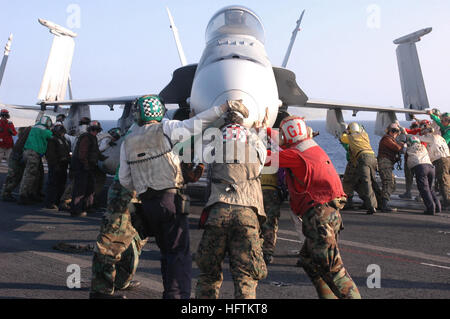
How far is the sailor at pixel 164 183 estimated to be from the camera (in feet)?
12.5

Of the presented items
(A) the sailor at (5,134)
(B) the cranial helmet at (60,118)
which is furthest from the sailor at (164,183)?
(A) the sailor at (5,134)

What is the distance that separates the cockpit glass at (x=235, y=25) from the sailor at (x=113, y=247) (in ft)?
17.5

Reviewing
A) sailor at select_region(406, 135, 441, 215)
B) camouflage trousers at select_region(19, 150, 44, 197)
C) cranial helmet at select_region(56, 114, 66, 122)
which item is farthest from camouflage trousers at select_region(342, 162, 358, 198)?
cranial helmet at select_region(56, 114, 66, 122)

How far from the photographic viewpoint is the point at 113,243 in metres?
4.22

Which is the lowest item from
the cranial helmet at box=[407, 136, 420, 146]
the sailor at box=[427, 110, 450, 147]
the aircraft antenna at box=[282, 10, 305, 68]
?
the cranial helmet at box=[407, 136, 420, 146]

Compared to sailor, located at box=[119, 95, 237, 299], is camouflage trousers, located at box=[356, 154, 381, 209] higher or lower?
higher

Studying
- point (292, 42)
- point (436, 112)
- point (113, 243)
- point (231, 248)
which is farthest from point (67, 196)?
point (292, 42)

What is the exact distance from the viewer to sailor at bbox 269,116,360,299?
373cm

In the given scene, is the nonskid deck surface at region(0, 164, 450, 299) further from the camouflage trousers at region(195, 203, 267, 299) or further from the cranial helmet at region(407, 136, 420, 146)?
the cranial helmet at region(407, 136, 420, 146)

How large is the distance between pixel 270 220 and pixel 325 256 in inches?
82.0

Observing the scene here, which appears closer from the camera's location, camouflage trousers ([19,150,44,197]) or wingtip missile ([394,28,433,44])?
camouflage trousers ([19,150,44,197])

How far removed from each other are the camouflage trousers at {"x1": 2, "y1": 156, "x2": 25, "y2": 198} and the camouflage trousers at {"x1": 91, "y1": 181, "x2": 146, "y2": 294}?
7.03m

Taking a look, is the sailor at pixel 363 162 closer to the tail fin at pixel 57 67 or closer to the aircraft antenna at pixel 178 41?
the aircraft antenna at pixel 178 41
